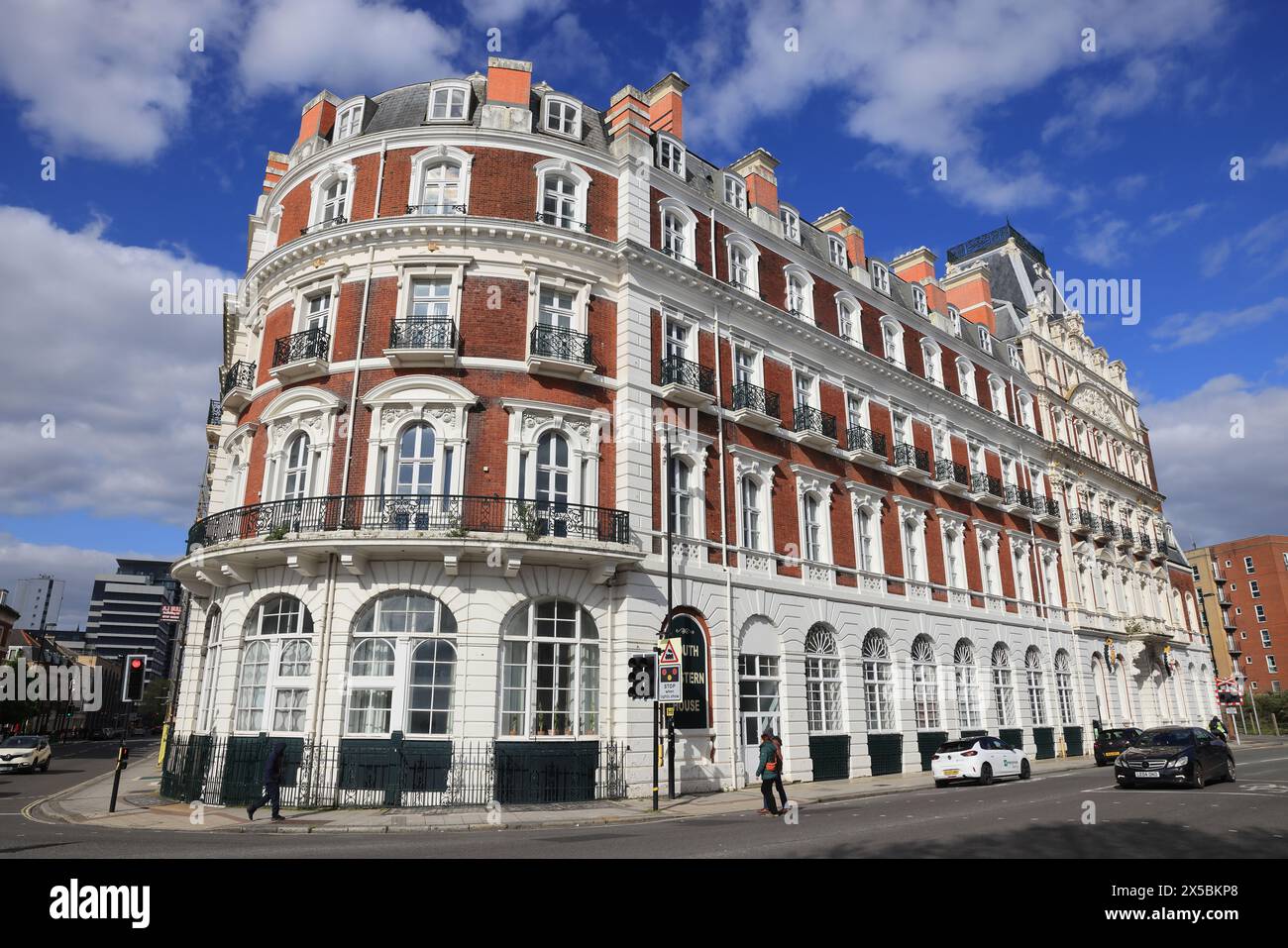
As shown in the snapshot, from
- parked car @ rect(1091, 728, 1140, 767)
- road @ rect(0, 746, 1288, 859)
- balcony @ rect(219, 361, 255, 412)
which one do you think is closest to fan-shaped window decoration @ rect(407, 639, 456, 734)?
road @ rect(0, 746, 1288, 859)

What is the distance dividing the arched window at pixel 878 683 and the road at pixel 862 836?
9.71 m

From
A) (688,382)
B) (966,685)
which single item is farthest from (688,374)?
(966,685)

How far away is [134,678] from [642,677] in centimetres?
1196

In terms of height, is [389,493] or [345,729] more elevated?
[389,493]

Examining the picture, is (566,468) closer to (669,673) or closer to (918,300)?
(669,673)

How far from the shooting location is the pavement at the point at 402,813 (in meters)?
15.5

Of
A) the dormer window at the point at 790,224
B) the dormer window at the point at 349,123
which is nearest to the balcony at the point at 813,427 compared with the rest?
the dormer window at the point at 790,224

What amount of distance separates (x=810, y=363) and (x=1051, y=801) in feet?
55.3

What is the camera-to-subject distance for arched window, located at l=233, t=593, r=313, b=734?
2003cm

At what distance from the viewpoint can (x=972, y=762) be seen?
936 inches

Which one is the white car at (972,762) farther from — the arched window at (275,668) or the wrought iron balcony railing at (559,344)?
the arched window at (275,668)
